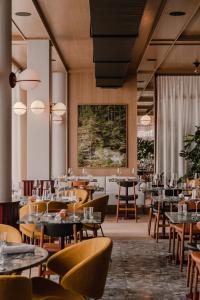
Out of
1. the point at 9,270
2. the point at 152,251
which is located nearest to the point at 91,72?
the point at 152,251

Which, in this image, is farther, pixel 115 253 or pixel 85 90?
pixel 85 90

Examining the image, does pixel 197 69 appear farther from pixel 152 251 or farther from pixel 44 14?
pixel 152 251

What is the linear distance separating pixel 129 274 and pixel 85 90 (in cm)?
931

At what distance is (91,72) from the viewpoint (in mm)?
15586

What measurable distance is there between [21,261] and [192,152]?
38.3ft

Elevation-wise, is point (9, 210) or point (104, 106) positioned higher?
point (104, 106)

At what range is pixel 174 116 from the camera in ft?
52.1

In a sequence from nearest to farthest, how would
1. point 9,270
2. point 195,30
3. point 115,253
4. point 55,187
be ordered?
1. point 9,270
2. point 115,253
3. point 195,30
4. point 55,187

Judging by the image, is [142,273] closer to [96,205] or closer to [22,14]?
[96,205]

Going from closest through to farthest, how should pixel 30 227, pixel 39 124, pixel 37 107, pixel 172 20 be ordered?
pixel 30 227, pixel 172 20, pixel 37 107, pixel 39 124

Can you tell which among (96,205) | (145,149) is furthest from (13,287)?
(145,149)

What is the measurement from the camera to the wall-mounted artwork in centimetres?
1541

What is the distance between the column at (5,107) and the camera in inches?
280

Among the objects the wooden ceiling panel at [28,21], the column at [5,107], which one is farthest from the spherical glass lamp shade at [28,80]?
the wooden ceiling panel at [28,21]
